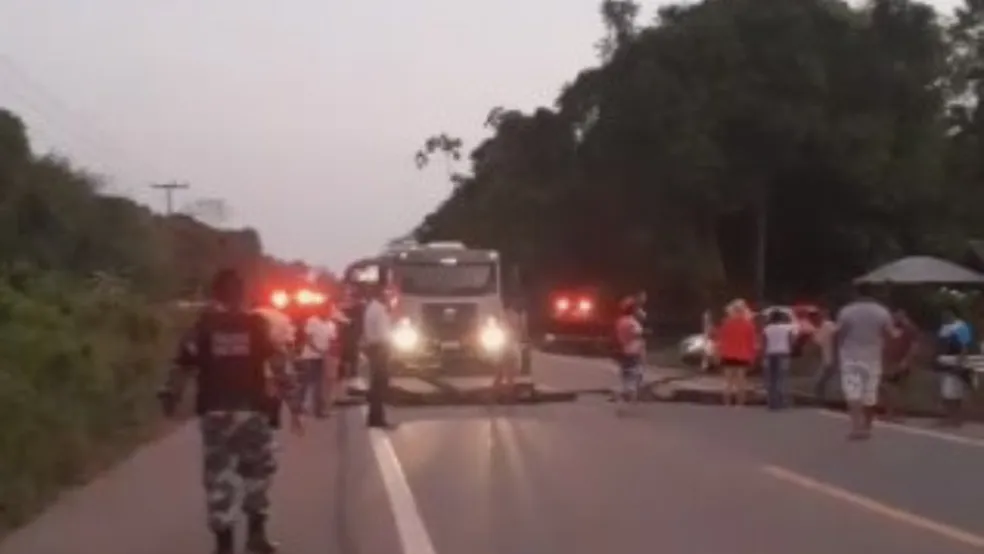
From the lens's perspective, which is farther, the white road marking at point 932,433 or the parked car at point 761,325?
the parked car at point 761,325

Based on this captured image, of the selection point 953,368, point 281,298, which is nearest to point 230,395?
point 953,368

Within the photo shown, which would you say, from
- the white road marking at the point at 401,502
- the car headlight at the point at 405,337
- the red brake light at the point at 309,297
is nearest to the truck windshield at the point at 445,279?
the car headlight at the point at 405,337

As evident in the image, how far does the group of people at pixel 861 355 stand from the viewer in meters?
24.1

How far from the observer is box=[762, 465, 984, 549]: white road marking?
14586 mm

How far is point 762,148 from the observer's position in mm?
73500

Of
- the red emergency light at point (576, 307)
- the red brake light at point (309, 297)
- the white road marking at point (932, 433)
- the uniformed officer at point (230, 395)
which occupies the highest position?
the red emergency light at point (576, 307)

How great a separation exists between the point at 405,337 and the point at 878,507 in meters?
25.6

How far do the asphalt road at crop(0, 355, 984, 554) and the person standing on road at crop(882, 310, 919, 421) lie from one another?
2.20 metres

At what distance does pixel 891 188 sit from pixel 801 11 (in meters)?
7.44

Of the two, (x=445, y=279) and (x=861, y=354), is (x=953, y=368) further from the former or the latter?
(x=445, y=279)

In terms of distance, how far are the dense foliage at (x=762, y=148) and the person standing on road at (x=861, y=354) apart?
46.4m

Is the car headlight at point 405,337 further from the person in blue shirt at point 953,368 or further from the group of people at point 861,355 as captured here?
the person in blue shirt at point 953,368

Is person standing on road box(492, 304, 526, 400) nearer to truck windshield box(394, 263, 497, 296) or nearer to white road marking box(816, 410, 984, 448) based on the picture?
truck windshield box(394, 263, 497, 296)

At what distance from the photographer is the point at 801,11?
73.9 metres
